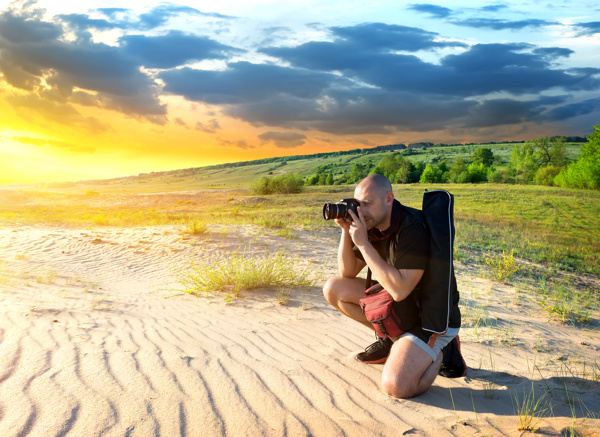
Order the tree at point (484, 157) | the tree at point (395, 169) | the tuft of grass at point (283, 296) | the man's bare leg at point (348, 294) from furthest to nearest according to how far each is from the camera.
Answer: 1. the tree at point (484, 157)
2. the tree at point (395, 169)
3. the tuft of grass at point (283, 296)
4. the man's bare leg at point (348, 294)

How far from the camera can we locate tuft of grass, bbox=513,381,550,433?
2.47 m

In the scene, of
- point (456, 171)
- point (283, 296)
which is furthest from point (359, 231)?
point (456, 171)

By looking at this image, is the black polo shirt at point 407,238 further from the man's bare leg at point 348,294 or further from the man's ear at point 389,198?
the man's bare leg at point 348,294

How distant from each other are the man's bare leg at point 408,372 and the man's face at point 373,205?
98cm

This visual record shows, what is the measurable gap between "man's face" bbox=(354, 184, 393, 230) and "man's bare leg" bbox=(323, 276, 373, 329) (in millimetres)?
853

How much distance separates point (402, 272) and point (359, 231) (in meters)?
0.44

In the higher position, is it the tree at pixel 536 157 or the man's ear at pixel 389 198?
the tree at pixel 536 157

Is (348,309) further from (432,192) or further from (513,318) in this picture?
(513,318)

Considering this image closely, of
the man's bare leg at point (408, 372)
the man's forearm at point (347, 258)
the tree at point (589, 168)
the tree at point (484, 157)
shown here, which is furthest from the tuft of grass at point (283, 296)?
the tree at point (484, 157)

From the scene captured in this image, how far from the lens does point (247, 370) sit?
327 cm

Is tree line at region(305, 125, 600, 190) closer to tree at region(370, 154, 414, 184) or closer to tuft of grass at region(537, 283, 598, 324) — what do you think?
tree at region(370, 154, 414, 184)

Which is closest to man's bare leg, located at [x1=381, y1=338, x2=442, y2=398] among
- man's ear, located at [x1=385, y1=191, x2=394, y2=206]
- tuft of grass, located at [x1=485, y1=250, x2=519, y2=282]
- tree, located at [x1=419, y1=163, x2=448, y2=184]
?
man's ear, located at [x1=385, y1=191, x2=394, y2=206]

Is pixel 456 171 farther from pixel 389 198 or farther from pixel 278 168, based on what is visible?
pixel 389 198

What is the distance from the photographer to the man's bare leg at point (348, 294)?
3605 mm
